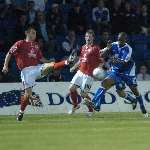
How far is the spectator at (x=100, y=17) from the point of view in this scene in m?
24.0

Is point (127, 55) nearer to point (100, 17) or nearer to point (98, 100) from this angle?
point (98, 100)

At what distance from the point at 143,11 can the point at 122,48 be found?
23.3ft

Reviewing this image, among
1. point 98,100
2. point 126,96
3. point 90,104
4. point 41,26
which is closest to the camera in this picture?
point 90,104

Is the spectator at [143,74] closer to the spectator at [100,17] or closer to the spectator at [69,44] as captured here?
the spectator at [69,44]

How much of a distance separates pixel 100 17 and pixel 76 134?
464 inches

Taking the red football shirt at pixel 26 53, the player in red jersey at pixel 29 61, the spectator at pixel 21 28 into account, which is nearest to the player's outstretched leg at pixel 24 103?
the player in red jersey at pixel 29 61

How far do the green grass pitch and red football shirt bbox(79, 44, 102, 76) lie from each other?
2.09 metres

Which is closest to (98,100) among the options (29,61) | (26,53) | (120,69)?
(120,69)

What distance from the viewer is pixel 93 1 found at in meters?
24.7

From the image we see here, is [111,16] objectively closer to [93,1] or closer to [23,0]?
[93,1]

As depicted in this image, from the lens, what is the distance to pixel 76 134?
12.9m

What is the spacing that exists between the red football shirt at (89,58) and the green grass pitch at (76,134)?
209 cm

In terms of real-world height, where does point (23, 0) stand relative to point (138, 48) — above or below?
above

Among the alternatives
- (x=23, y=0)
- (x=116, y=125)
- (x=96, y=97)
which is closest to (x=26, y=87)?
(x=96, y=97)
